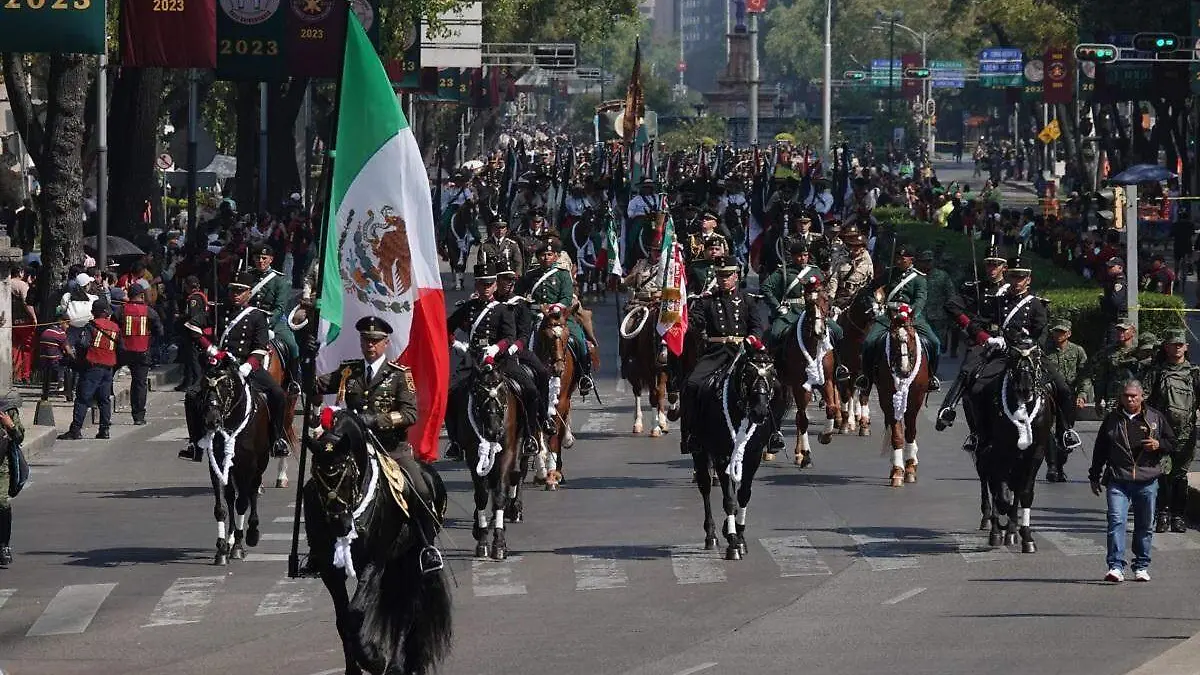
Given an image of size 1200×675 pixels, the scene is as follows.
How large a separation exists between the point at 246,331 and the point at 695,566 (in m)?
4.95

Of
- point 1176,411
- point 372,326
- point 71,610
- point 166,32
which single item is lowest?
point 71,610

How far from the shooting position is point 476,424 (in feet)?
66.7

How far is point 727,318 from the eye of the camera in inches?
872

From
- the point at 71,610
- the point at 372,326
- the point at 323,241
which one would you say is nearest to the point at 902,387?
the point at 71,610

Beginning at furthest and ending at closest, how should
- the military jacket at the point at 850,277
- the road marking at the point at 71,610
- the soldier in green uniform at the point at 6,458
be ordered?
the military jacket at the point at 850,277 → the soldier in green uniform at the point at 6,458 → the road marking at the point at 71,610

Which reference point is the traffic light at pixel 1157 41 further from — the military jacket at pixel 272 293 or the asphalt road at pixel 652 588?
the military jacket at pixel 272 293

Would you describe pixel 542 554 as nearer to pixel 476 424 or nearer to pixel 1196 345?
pixel 476 424

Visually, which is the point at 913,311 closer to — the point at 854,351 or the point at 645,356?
the point at 854,351

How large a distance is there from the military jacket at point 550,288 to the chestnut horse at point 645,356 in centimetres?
150

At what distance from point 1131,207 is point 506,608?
14834mm

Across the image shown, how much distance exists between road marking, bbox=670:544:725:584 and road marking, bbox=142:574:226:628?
3.56 metres

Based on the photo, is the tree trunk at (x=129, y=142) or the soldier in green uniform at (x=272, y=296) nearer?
the soldier in green uniform at (x=272, y=296)

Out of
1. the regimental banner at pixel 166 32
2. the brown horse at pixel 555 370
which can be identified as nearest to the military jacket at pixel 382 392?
the brown horse at pixel 555 370

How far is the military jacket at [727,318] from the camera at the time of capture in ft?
72.2
